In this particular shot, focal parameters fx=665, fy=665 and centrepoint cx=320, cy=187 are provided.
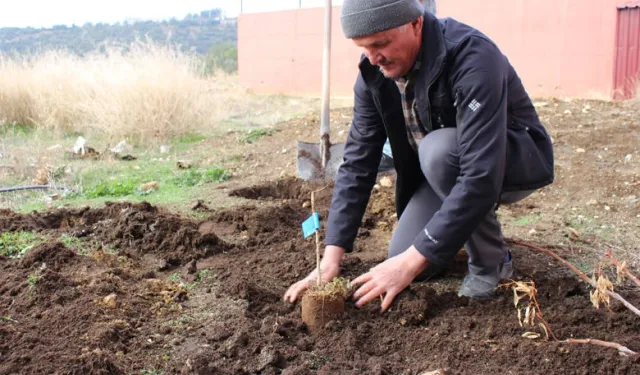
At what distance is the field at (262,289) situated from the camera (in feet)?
7.72

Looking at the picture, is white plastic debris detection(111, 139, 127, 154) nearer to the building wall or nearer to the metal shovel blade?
the metal shovel blade

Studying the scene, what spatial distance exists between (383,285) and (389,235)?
1.73m

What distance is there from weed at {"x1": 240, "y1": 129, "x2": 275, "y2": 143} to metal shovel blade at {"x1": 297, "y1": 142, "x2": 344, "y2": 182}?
253 centimetres

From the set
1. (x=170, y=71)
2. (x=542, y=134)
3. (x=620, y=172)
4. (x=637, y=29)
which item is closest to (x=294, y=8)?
(x=170, y=71)

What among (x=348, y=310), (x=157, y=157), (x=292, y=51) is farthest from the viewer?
(x=292, y=51)

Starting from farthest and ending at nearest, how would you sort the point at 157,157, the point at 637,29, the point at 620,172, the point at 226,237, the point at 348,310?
the point at 637,29 → the point at 157,157 → the point at 620,172 → the point at 226,237 → the point at 348,310

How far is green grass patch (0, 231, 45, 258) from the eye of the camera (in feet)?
12.3

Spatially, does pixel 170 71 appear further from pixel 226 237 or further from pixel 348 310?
pixel 348 310

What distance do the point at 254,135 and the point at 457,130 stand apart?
588 cm

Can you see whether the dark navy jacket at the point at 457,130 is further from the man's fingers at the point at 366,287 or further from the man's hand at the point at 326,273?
the man's fingers at the point at 366,287

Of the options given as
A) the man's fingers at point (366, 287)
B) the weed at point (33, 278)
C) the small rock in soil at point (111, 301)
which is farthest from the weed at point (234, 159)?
the man's fingers at point (366, 287)

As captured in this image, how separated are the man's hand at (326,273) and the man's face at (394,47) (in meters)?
0.78

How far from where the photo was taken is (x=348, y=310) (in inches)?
107

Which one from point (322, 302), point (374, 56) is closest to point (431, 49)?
point (374, 56)
